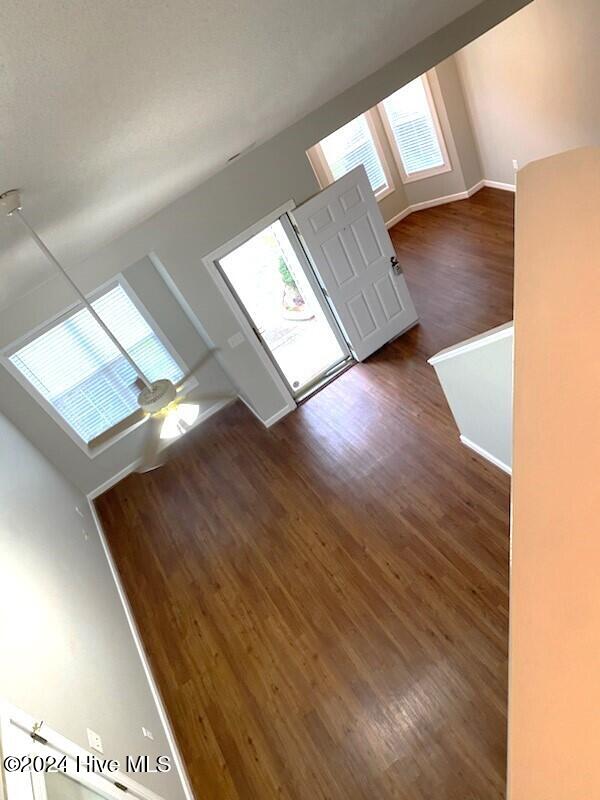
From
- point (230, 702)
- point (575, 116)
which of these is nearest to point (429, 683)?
point (230, 702)

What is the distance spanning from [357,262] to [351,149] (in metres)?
3.01

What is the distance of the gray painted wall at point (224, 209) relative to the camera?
4.44 m

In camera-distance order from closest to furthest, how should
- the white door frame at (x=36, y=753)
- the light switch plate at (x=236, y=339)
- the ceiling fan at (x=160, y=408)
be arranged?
1. the white door frame at (x=36, y=753)
2. the ceiling fan at (x=160, y=408)
3. the light switch plate at (x=236, y=339)

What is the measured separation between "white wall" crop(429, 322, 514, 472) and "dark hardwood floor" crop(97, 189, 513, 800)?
217 millimetres

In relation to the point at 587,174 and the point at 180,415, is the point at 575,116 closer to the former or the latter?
the point at 587,174

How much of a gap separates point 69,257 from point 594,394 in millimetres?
3343

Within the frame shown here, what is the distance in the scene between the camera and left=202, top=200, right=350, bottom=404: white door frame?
4852 mm

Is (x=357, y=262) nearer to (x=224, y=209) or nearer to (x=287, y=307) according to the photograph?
(x=224, y=209)

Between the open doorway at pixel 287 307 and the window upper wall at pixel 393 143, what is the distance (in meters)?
1.44

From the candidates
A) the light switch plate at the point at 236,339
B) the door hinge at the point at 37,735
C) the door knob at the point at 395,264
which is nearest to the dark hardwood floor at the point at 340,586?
the door knob at the point at 395,264

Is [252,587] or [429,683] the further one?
[252,587]

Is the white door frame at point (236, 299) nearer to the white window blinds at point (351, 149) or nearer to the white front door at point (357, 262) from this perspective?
the white front door at point (357, 262)

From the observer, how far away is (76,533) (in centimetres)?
480

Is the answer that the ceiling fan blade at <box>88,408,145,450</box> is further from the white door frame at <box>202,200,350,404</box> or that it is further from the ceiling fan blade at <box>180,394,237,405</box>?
the ceiling fan blade at <box>180,394,237,405</box>
